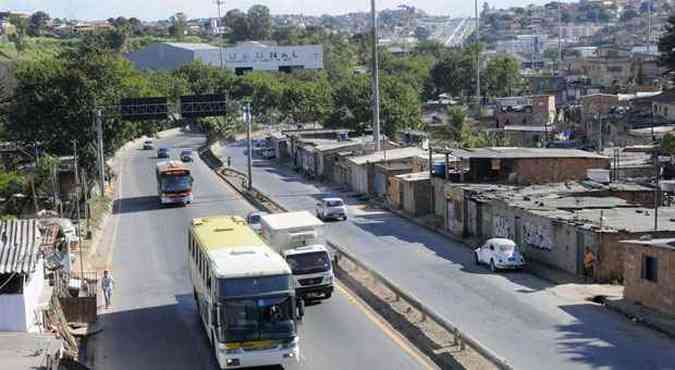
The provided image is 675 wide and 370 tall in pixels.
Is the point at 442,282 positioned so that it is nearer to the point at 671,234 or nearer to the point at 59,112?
the point at 671,234

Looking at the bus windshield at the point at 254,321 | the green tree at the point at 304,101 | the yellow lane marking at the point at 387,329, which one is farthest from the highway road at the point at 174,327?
the green tree at the point at 304,101

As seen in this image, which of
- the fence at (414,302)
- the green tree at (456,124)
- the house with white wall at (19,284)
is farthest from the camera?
the green tree at (456,124)

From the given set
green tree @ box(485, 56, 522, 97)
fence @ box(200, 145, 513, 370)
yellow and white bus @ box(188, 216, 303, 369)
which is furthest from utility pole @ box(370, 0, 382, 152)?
green tree @ box(485, 56, 522, 97)

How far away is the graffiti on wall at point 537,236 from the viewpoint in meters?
36.7

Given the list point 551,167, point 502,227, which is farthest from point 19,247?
point 551,167

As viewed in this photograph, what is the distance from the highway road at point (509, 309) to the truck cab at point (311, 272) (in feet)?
10.7

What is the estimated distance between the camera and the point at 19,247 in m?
24.6

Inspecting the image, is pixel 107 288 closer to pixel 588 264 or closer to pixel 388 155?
pixel 588 264

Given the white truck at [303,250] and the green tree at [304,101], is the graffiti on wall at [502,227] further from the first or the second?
the green tree at [304,101]

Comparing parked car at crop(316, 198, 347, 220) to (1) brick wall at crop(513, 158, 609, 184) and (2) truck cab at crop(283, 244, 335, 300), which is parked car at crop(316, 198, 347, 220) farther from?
(2) truck cab at crop(283, 244, 335, 300)

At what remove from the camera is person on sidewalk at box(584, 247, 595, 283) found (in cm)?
3353

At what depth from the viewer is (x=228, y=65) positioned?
165 metres

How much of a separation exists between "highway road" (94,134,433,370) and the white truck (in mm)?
641

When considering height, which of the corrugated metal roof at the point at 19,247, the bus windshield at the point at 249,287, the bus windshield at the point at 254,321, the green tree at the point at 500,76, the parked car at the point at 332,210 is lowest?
the parked car at the point at 332,210
